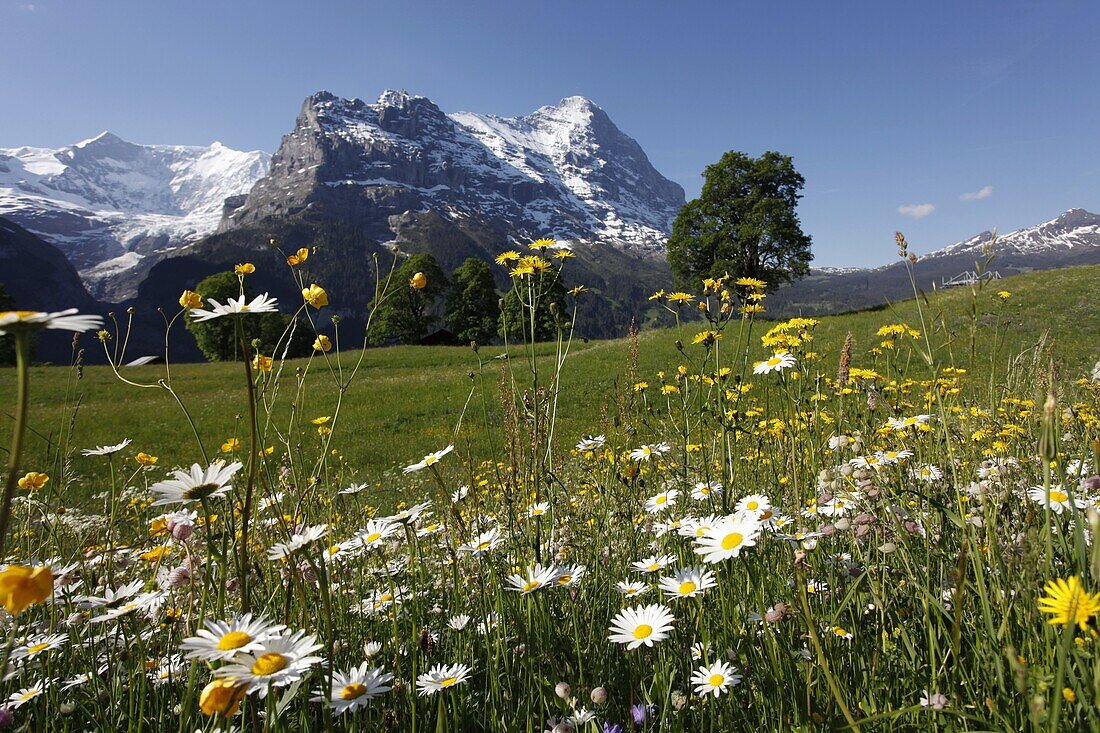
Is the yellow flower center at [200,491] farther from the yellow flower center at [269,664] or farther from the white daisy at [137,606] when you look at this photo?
the white daisy at [137,606]

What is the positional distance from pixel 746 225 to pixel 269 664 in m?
33.3

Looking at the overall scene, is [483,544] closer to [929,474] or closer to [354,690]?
[354,690]

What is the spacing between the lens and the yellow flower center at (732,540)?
4.23 feet

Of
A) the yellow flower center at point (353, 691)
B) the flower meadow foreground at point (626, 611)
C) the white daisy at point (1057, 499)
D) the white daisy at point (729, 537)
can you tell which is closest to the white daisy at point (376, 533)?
the flower meadow foreground at point (626, 611)

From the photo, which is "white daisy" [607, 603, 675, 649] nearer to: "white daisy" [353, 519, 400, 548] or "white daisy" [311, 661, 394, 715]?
"white daisy" [311, 661, 394, 715]

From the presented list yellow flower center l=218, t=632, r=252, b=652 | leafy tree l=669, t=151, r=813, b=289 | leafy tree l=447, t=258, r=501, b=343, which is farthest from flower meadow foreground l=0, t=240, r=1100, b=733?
leafy tree l=447, t=258, r=501, b=343

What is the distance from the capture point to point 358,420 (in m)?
13.6

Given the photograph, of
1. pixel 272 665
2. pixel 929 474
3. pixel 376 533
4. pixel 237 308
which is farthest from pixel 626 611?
pixel 929 474

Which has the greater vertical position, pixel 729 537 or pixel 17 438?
pixel 17 438

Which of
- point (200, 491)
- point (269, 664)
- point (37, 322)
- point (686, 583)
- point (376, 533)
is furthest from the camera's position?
point (376, 533)

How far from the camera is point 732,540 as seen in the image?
132 centimetres

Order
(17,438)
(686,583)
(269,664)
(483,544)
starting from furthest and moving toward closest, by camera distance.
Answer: (483,544), (686,583), (269,664), (17,438)

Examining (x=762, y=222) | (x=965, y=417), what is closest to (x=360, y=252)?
(x=762, y=222)

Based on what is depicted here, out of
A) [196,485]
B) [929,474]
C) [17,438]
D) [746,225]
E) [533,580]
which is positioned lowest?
[533,580]
